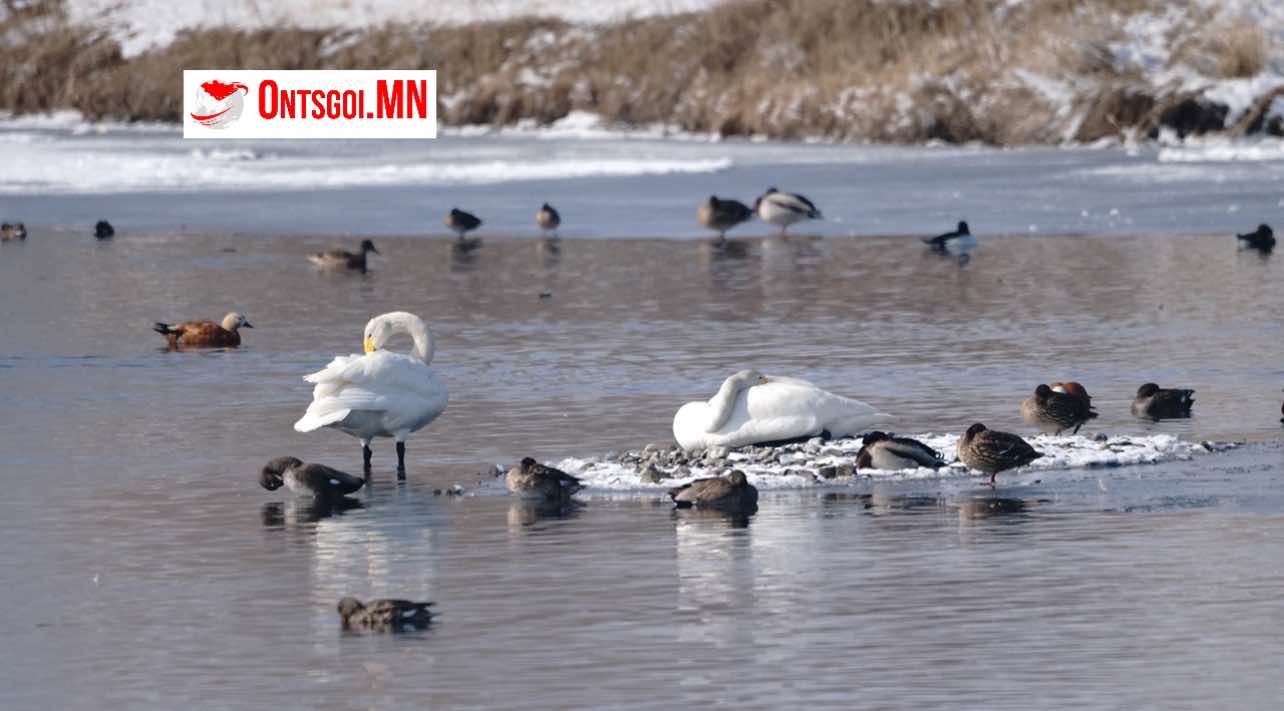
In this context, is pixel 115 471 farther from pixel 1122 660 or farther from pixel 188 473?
pixel 1122 660

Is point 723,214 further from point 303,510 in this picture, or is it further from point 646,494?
point 303,510

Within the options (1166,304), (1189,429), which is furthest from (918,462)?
(1166,304)

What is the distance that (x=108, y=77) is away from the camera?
2542 inches

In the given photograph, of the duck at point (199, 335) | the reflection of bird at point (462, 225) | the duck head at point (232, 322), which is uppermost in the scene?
the reflection of bird at point (462, 225)

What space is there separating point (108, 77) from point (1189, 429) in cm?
5346

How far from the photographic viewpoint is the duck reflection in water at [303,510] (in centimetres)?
1220

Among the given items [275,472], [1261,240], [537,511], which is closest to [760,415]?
[537,511]

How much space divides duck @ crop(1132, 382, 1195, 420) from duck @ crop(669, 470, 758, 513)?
3.64m

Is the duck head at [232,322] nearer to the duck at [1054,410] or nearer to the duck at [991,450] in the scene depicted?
the duck at [1054,410]

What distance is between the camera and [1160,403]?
14.9 meters

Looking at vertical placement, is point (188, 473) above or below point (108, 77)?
below

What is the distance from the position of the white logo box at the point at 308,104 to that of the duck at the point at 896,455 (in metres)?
40.8

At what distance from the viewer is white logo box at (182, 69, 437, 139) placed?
55844 millimetres

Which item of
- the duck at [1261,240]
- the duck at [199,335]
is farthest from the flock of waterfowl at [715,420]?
the duck at [1261,240]
